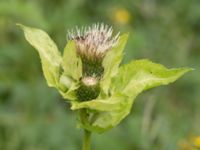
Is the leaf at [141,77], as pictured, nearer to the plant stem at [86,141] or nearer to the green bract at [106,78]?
the green bract at [106,78]

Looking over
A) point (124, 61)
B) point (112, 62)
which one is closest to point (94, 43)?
point (112, 62)

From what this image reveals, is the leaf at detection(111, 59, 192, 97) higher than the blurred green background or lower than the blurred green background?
higher

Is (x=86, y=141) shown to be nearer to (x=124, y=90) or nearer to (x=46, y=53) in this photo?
(x=124, y=90)

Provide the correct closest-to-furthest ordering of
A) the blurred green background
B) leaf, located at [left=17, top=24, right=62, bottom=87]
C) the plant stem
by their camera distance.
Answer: the plant stem < leaf, located at [left=17, top=24, right=62, bottom=87] < the blurred green background

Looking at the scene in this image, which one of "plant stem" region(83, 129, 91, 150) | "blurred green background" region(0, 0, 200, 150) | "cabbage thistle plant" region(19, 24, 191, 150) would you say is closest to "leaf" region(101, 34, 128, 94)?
"cabbage thistle plant" region(19, 24, 191, 150)

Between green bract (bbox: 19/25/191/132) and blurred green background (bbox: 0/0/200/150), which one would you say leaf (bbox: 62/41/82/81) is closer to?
green bract (bbox: 19/25/191/132)

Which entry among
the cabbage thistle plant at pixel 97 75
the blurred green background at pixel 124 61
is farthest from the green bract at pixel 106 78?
the blurred green background at pixel 124 61
